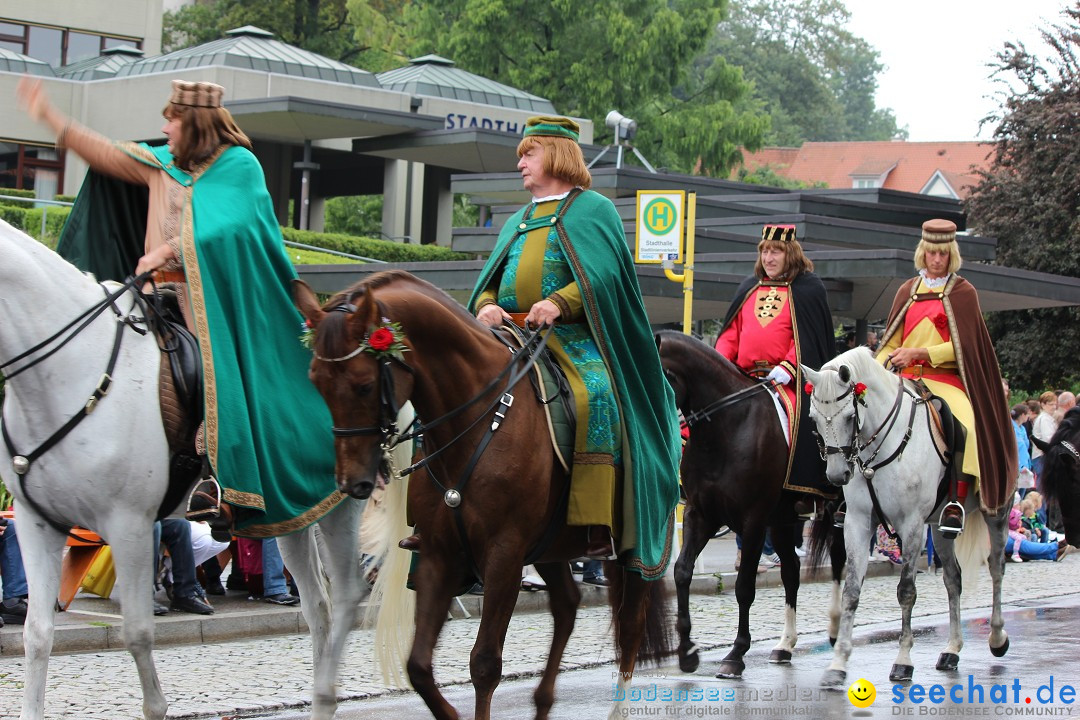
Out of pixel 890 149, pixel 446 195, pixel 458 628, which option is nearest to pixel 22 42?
pixel 446 195

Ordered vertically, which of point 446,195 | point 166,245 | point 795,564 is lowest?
point 795,564

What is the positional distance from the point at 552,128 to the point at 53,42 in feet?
146

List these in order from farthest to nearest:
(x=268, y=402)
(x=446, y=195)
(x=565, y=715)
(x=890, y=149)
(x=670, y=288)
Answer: (x=890, y=149), (x=446, y=195), (x=670, y=288), (x=565, y=715), (x=268, y=402)

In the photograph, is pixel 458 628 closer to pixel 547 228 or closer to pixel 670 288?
pixel 547 228

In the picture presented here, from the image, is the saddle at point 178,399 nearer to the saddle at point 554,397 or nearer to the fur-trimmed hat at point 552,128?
the saddle at point 554,397

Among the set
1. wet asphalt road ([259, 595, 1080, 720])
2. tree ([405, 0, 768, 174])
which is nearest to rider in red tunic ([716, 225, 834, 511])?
wet asphalt road ([259, 595, 1080, 720])

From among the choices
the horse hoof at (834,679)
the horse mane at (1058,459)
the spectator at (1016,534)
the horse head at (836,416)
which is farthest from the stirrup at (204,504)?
the spectator at (1016,534)

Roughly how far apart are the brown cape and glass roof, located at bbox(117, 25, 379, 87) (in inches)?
1286

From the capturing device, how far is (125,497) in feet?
20.6

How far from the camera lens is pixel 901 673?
9.16 m

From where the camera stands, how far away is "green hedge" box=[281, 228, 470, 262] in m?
33.8

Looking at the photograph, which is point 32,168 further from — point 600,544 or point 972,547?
point 600,544

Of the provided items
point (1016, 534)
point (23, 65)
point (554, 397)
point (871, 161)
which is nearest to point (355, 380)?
point (554, 397)

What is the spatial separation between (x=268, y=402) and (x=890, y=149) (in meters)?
100
